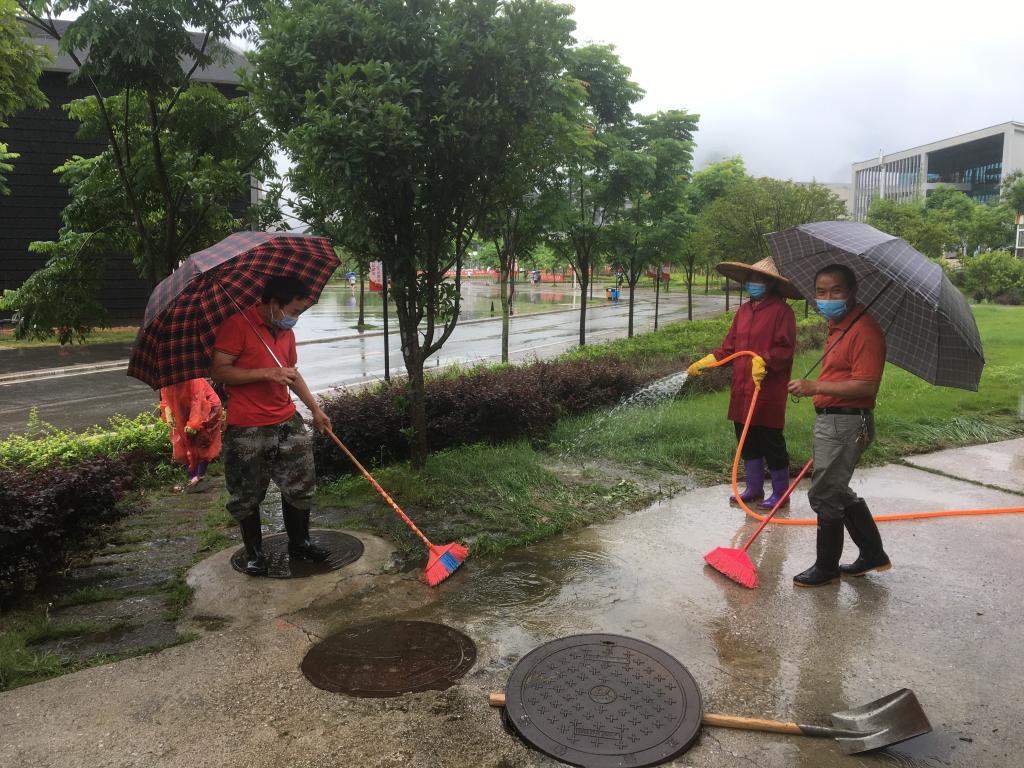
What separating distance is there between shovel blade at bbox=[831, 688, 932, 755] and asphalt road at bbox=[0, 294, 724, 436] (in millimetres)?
9737

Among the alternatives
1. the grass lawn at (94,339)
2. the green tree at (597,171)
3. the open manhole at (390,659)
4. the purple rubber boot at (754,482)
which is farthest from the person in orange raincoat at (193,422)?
the grass lawn at (94,339)

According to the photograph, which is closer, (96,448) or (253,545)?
(253,545)

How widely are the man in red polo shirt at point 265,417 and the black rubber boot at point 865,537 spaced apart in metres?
2.93

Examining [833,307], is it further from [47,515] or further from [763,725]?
[47,515]

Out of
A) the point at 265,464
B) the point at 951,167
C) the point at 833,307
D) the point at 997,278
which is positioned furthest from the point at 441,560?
the point at 951,167

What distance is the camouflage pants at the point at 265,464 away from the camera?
3.83 meters

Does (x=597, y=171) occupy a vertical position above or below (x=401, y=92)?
above

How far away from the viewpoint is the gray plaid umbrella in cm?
329

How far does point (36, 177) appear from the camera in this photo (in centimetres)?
1902

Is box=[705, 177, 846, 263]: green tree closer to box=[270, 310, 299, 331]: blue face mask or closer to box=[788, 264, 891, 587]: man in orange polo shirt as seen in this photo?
box=[788, 264, 891, 587]: man in orange polo shirt

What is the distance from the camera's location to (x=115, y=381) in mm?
13234

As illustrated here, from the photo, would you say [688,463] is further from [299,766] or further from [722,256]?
[722,256]

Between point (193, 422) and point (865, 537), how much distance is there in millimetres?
4752

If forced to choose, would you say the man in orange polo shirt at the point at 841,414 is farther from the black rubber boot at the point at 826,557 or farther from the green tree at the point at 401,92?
the green tree at the point at 401,92
